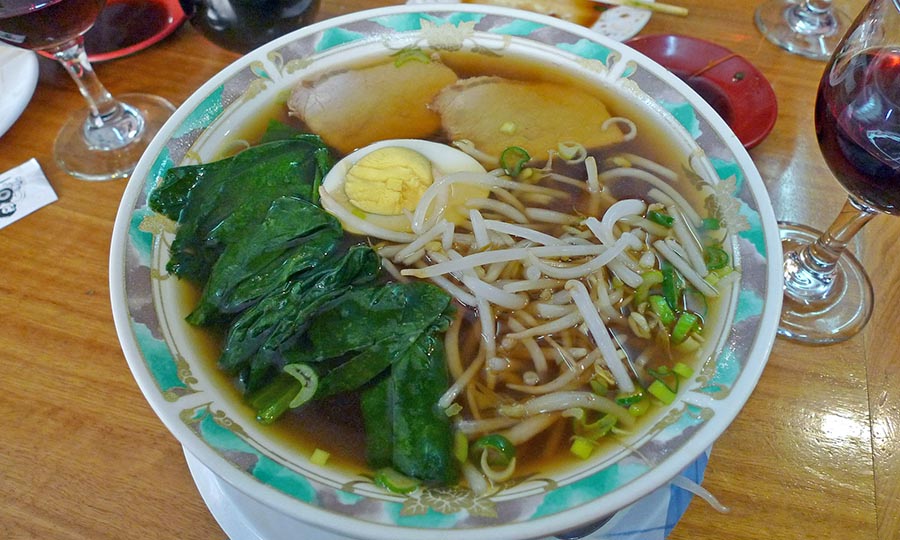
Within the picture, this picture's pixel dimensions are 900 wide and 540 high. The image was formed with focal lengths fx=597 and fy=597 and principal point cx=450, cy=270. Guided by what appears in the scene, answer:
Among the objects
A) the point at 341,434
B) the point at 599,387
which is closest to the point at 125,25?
the point at 341,434

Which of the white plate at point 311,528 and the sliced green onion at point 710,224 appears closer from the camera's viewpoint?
the white plate at point 311,528

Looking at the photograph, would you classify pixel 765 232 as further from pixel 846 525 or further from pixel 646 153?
pixel 846 525

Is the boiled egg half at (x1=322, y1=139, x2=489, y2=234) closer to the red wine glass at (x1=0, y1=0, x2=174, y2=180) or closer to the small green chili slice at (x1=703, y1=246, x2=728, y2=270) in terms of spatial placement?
the small green chili slice at (x1=703, y1=246, x2=728, y2=270)

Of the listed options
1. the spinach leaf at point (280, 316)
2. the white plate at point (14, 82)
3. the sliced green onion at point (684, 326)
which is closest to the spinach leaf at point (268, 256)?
the spinach leaf at point (280, 316)

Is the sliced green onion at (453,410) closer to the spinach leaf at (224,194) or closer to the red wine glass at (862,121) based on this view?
the spinach leaf at (224,194)

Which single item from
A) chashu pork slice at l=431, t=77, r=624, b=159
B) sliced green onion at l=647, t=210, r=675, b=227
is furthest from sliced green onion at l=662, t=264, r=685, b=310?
chashu pork slice at l=431, t=77, r=624, b=159

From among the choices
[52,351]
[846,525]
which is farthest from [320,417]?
[846,525]

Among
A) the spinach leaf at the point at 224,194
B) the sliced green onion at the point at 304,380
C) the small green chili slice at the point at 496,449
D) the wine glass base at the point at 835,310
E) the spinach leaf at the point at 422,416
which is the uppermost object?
the spinach leaf at the point at 224,194
